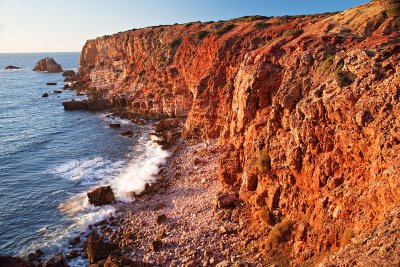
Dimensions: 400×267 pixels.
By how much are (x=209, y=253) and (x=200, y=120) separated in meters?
22.7

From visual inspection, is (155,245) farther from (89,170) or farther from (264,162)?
(89,170)

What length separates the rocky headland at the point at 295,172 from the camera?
582 inches

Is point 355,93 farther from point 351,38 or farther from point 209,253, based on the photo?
point 209,253

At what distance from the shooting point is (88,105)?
67188mm

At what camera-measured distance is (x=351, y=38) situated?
77.4 feet

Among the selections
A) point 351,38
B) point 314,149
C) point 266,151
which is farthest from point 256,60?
point 314,149

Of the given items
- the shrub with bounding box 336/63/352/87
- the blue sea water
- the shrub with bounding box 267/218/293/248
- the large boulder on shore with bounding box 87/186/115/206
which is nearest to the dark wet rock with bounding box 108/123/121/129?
the blue sea water

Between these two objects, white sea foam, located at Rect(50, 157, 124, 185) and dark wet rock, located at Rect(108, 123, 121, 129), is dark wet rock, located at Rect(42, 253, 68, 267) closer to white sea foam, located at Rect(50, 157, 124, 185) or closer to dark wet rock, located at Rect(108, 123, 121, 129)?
white sea foam, located at Rect(50, 157, 124, 185)

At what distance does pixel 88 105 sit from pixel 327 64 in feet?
183

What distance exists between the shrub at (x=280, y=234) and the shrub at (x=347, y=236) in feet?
13.6

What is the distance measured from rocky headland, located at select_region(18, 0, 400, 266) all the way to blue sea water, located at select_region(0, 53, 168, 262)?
3291 millimetres

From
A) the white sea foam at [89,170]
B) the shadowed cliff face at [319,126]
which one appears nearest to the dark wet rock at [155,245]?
the shadowed cliff face at [319,126]

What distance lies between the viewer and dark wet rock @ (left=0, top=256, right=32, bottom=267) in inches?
835

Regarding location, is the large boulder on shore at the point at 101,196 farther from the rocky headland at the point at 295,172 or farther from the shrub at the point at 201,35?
the shrub at the point at 201,35
